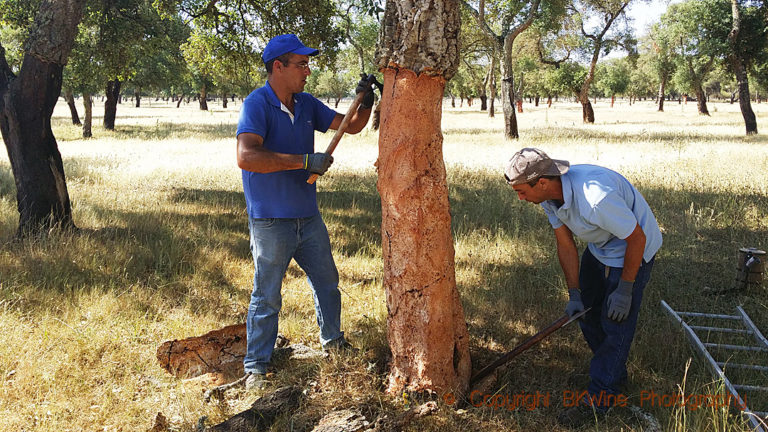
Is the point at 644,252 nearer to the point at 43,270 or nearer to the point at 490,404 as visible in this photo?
the point at 490,404

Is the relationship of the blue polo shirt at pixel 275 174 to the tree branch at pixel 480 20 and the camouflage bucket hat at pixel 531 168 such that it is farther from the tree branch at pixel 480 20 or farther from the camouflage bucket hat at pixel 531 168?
the tree branch at pixel 480 20

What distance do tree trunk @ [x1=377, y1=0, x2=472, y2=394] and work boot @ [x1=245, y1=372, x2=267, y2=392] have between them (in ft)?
3.03

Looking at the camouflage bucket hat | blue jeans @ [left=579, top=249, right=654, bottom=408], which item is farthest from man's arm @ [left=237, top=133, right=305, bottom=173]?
blue jeans @ [left=579, top=249, right=654, bottom=408]

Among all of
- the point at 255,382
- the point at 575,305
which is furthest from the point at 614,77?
the point at 255,382

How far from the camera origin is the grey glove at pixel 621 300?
314cm

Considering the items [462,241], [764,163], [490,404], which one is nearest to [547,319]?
[490,404]

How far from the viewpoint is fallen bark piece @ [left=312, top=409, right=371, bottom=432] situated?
298 centimetres

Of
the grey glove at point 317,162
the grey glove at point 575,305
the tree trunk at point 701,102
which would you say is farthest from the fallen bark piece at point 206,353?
the tree trunk at point 701,102

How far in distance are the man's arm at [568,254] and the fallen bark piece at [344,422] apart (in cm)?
166

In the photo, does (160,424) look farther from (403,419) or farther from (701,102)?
(701,102)

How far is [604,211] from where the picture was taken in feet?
9.77

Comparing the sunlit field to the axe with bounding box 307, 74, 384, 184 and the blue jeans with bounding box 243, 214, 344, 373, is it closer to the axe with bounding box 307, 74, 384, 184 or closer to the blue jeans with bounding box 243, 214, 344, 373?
the blue jeans with bounding box 243, 214, 344, 373

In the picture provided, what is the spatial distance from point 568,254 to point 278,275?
1971 mm

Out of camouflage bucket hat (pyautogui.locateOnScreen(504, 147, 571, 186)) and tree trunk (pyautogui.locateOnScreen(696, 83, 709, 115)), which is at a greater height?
tree trunk (pyautogui.locateOnScreen(696, 83, 709, 115))
